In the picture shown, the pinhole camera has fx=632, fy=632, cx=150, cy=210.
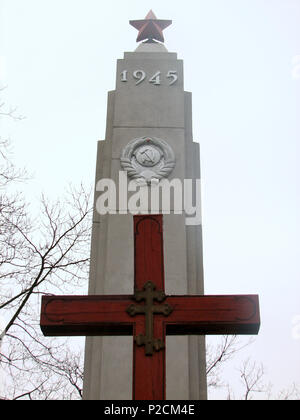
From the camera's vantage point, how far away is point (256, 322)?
5.22 metres

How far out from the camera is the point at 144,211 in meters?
10.5

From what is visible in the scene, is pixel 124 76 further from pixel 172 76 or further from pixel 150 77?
pixel 172 76

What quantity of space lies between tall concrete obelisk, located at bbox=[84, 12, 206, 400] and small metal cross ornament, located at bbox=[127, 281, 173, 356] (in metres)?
4.27

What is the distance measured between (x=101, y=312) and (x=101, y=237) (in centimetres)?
523

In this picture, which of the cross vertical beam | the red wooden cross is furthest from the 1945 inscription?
the red wooden cross

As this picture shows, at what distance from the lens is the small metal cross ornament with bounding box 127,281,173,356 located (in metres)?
5.05

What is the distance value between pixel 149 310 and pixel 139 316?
0.10 metres

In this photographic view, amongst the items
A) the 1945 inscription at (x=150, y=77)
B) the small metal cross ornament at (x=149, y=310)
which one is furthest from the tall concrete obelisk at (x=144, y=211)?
the small metal cross ornament at (x=149, y=310)

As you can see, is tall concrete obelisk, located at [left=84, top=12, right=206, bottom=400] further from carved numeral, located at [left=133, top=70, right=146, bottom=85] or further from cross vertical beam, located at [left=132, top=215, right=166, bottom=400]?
cross vertical beam, located at [left=132, top=215, right=166, bottom=400]

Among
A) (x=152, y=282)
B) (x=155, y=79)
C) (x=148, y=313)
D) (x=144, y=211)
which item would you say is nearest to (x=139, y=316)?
(x=148, y=313)

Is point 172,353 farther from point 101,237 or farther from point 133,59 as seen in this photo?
point 133,59

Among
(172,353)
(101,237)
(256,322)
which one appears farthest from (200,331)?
(101,237)

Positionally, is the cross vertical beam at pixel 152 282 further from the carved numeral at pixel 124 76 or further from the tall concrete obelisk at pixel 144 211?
the carved numeral at pixel 124 76

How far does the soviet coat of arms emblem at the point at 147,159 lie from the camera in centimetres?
A: 1078
